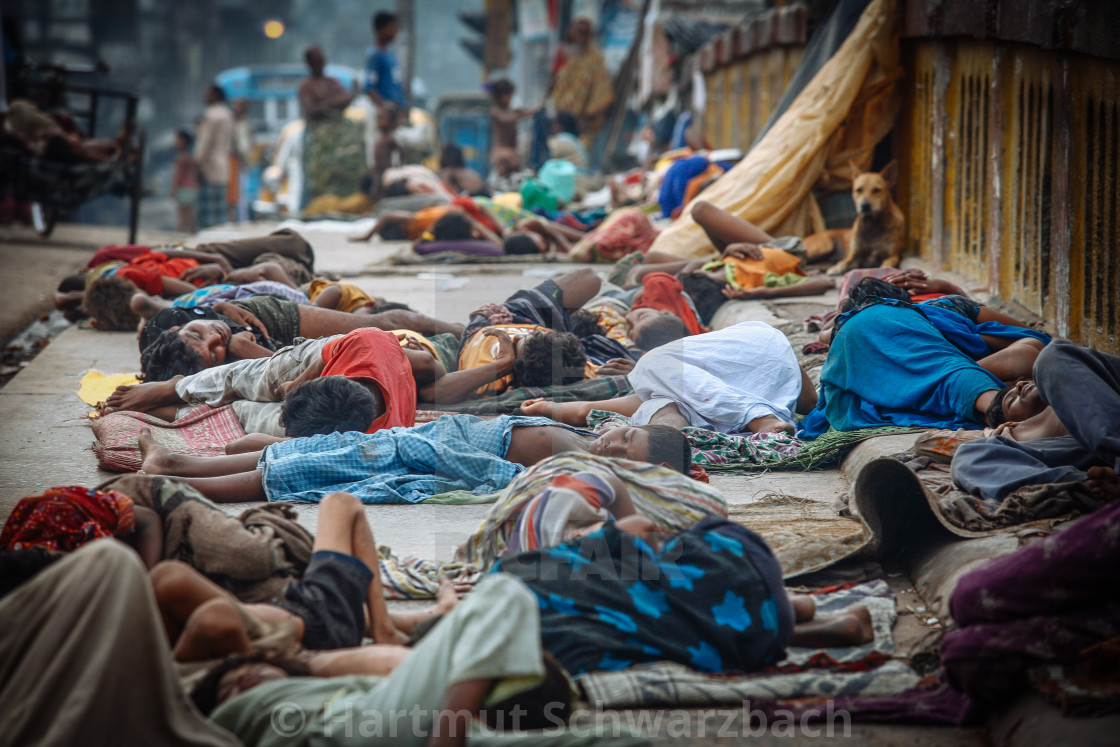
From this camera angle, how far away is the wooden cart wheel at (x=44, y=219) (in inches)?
393

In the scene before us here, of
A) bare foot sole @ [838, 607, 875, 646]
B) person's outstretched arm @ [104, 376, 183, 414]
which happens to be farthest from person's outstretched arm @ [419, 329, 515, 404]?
bare foot sole @ [838, 607, 875, 646]

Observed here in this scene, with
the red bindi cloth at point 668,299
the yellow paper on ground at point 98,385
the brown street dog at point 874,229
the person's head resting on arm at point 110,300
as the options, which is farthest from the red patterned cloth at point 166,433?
the brown street dog at point 874,229

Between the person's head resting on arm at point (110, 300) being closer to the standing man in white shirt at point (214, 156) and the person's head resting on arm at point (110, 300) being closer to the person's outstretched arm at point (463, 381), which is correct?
the person's outstretched arm at point (463, 381)

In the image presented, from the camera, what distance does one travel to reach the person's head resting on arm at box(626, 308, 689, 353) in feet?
17.0

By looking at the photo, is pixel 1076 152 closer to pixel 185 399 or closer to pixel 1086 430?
pixel 1086 430

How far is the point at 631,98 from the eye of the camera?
18359 mm

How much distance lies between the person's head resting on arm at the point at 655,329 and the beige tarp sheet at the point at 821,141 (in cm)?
197

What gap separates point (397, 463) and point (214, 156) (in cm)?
1205

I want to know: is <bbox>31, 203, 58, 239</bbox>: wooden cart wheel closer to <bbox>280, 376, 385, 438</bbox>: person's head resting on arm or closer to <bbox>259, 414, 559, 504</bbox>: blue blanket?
<bbox>280, 376, 385, 438</bbox>: person's head resting on arm

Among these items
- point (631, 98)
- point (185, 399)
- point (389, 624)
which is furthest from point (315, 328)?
point (631, 98)

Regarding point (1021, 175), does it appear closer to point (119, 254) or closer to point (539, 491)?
point (539, 491)

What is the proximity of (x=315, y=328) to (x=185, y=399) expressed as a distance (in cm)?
95
